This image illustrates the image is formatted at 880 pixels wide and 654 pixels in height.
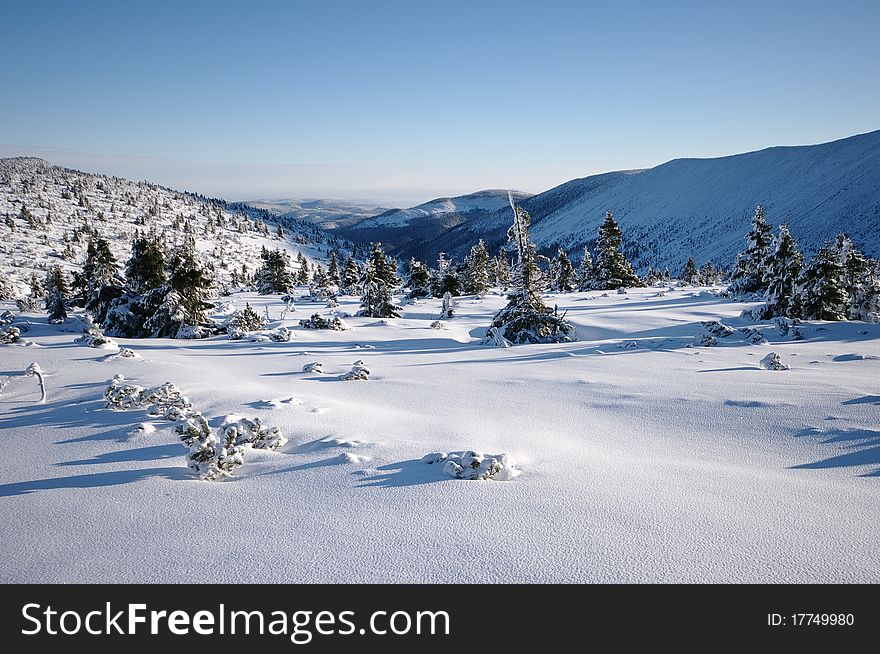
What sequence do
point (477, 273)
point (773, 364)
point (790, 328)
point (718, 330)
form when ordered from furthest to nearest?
1. point (477, 273)
2. point (790, 328)
3. point (718, 330)
4. point (773, 364)

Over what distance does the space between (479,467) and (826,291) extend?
2230 centimetres

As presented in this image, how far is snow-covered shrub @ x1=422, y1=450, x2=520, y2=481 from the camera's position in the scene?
4.06m

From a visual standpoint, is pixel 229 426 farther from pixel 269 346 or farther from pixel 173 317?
pixel 173 317

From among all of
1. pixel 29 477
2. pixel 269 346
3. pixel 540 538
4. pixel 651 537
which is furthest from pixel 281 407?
pixel 269 346

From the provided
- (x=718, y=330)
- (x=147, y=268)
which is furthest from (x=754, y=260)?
(x=147, y=268)

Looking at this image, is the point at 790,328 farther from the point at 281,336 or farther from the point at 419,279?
the point at 419,279

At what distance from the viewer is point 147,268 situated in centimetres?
2108

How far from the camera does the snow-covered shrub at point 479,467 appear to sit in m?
4.06

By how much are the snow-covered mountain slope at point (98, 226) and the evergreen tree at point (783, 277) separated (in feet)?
333

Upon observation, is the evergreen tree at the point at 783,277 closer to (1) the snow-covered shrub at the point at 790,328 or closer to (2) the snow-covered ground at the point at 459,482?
(1) the snow-covered shrub at the point at 790,328

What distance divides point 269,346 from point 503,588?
1216 centimetres

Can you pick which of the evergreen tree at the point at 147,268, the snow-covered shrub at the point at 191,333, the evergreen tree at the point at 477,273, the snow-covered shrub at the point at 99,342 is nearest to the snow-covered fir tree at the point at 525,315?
the snow-covered shrub at the point at 99,342

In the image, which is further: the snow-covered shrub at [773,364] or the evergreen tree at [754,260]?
the evergreen tree at [754,260]

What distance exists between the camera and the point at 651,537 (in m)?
3.01
